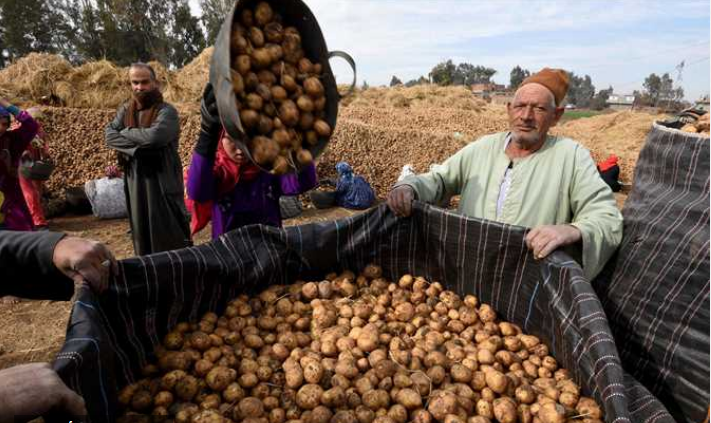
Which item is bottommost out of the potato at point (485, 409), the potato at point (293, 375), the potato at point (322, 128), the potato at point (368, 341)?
the potato at point (485, 409)

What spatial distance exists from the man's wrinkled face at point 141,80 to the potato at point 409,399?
3.10 meters

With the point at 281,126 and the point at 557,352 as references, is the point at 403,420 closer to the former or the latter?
the point at 557,352

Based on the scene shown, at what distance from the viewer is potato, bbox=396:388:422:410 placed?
1.70m

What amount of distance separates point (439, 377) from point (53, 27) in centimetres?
3939

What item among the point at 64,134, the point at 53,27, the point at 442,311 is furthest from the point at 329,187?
the point at 53,27

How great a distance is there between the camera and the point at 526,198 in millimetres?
2223

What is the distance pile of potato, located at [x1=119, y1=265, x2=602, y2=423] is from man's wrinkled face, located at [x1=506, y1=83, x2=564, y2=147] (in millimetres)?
905

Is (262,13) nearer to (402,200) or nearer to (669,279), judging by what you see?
(402,200)

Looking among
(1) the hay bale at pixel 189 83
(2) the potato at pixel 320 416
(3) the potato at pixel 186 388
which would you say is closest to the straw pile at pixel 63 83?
(1) the hay bale at pixel 189 83

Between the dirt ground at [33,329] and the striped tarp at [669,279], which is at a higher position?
the striped tarp at [669,279]

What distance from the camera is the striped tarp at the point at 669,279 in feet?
5.11

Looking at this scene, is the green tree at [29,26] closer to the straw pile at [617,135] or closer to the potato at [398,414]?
the straw pile at [617,135]

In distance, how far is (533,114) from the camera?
2195 millimetres

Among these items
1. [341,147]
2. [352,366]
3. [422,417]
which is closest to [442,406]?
[422,417]
